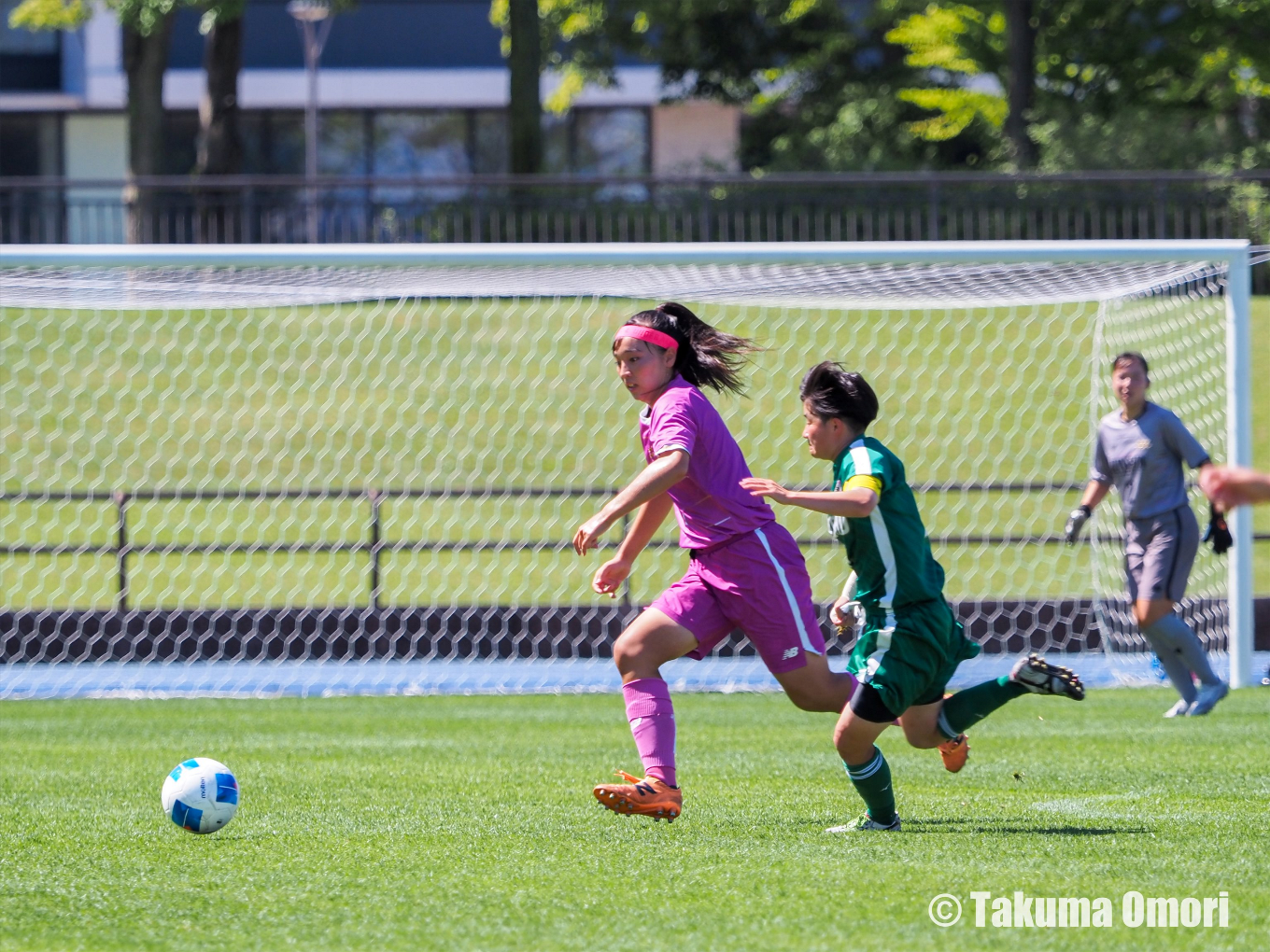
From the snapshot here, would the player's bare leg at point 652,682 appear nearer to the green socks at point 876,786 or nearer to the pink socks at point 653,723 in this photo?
the pink socks at point 653,723

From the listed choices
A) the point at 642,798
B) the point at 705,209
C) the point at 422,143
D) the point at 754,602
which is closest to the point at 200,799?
the point at 642,798

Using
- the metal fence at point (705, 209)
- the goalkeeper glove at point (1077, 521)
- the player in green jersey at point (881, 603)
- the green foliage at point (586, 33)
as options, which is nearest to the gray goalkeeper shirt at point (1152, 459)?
the goalkeeper glove at point (1077, 521)

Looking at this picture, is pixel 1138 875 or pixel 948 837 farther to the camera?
pixel 948 837

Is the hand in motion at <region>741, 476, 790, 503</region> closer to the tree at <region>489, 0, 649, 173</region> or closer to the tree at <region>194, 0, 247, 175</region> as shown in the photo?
the tree at <region>194, 0, 247, 175</region>

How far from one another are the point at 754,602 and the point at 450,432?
1213 cm

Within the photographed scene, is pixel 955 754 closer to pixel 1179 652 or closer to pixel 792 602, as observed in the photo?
pixel 792 602

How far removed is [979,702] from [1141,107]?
26132 millimetres

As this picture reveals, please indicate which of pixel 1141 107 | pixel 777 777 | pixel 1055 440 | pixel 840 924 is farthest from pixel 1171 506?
pixel 1141 107

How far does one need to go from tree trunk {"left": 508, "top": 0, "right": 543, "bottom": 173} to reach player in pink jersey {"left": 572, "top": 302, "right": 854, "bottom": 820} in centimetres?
1847

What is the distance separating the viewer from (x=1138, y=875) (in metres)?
4.40

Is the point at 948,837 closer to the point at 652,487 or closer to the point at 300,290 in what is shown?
the point at 652,487

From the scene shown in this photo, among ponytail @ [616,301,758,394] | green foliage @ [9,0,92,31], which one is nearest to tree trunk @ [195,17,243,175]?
green foliage @ [9,0,92,31]

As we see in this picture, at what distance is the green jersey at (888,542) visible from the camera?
16.7 feet

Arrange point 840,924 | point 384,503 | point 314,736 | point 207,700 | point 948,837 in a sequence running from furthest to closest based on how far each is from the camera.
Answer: point 384,503 < point 207,700 < point 314,736 < point 948,837 < point 840,924
